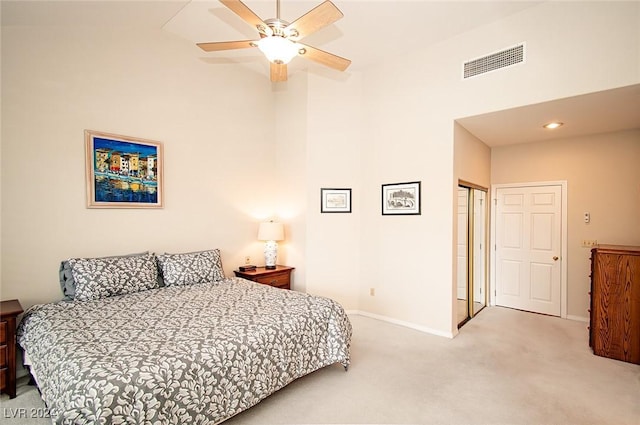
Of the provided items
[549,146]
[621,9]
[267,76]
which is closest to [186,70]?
[267,76]

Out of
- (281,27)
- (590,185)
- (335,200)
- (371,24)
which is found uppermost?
(371,24)

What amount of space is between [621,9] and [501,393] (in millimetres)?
3312

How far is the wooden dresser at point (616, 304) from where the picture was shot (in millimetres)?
3020

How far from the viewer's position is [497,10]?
3.08 metres

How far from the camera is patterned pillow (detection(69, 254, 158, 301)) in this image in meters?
2.78

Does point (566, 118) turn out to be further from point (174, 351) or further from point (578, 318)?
point (174, 351)

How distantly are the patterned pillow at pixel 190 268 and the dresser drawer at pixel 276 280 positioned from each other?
0.60m

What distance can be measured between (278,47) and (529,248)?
450 centimetres

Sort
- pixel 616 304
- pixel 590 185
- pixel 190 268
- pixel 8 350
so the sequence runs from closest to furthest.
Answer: pixel 8 350 → pixel 616 304 → pixel 190 268 → pixel 590 185

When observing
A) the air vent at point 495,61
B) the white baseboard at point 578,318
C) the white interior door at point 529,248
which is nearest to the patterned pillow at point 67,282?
the air vent at point 495,61

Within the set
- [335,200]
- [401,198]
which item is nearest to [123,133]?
[335,200]

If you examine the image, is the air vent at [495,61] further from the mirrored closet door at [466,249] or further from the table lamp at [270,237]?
the table lamp at [270,237]

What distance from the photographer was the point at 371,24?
10.9ft

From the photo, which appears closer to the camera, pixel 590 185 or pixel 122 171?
pixel 122 171
